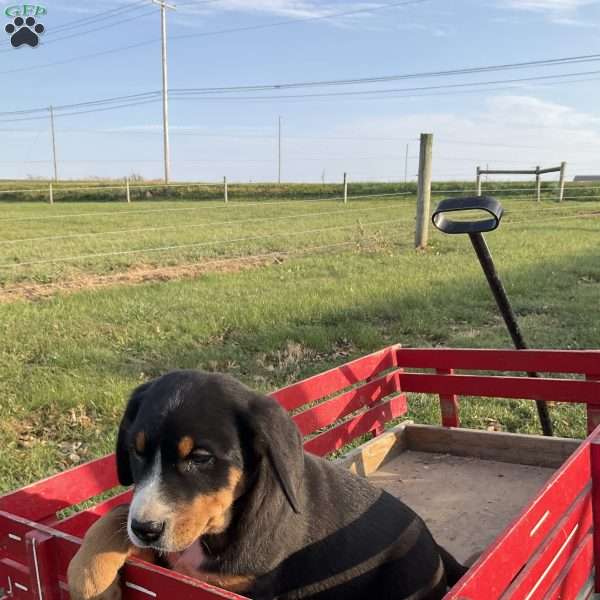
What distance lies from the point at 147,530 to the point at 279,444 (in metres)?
0.42

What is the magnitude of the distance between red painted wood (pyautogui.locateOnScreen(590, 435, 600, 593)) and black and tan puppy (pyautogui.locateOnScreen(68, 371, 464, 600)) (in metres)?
0.62

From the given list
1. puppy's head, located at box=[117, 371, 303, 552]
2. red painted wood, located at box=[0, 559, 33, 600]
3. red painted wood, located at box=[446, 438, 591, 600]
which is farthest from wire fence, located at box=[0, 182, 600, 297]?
red painted wood, located at box=[446, 438, 591, 600]

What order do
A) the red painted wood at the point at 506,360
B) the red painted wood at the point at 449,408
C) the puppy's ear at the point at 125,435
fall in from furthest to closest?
the red painted wood at the point at 449,408
the red painted wood at the point at 506,360
the puppy's ear at the point at 125,435

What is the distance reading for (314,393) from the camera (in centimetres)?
351

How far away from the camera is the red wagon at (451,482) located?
1.76m

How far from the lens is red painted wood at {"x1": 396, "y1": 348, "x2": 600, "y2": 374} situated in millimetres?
3758

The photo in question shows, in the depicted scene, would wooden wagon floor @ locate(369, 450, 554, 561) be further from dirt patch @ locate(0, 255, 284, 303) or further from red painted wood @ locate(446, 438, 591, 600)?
dirt patch @ locate(0, 255, 284, 303)

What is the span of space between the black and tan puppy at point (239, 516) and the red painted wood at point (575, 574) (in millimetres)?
368

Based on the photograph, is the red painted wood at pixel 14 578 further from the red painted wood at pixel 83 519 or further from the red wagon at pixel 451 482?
the red painted wood at pixel 83 519

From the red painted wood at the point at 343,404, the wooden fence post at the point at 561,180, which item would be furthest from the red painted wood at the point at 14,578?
the wooden fence post at the point at 561,180

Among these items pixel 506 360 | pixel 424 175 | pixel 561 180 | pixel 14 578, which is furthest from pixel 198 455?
pixel 561 180

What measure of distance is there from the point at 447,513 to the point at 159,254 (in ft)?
30.3

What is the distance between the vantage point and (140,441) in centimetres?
193

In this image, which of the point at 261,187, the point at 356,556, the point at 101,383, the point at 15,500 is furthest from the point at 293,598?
the point at 261,187
